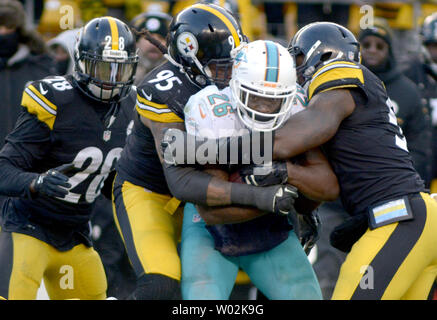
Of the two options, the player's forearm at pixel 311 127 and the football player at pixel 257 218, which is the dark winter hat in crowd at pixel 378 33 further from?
the player's forearm at pixel 311 127

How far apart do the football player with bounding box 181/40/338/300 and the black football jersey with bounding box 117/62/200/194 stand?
0.18m

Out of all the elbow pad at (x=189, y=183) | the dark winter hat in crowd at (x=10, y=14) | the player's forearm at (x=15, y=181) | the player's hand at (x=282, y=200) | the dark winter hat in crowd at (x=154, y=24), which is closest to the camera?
the player's hand at (x=282, y=200)

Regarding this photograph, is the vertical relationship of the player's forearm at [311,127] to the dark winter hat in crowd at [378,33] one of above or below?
above

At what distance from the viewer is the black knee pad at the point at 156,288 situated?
11.7 ft

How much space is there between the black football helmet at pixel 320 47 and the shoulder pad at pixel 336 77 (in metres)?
0.15

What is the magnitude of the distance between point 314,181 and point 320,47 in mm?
699

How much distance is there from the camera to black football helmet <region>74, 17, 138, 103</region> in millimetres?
4227

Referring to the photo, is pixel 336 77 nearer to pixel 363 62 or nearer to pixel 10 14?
pixel 363 62

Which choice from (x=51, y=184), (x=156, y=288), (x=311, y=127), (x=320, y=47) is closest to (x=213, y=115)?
(x=311, y=127)

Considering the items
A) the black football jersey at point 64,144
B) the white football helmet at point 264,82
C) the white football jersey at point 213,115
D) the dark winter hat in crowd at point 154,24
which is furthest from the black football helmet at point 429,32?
the white football helmet at point 264,82

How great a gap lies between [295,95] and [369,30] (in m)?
2.86

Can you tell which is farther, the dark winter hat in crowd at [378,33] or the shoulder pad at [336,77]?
the dark winter hat in crowd at [378,33]
